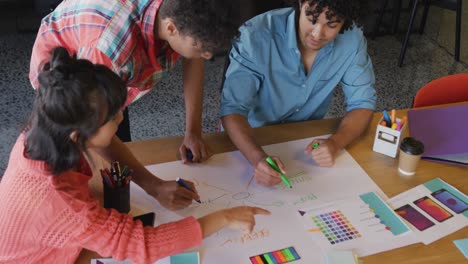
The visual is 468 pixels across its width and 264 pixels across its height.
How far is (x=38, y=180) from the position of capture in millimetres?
804

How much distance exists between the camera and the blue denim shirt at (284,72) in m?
1.35

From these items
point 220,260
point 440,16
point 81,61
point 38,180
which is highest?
point 81,61

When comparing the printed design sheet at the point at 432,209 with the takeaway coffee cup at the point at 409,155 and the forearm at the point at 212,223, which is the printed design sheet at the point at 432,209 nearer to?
the takeaway coffee cup at the point at 409,155

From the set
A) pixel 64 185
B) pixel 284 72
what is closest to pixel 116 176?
pixel 64 185

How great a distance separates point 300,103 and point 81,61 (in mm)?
815

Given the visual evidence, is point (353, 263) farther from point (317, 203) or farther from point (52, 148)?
point (52, 148)

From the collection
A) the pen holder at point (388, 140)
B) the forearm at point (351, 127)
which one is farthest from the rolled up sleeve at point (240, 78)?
the pen holder at point (388, 140)

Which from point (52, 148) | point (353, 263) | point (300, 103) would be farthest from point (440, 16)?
point (52, 148)

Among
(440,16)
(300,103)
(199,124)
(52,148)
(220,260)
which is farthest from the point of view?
(440,16)

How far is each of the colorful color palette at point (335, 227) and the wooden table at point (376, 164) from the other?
0.23 ft

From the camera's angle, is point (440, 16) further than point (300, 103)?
Yes

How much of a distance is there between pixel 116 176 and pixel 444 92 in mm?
1159

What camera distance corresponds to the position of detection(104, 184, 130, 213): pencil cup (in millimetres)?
994

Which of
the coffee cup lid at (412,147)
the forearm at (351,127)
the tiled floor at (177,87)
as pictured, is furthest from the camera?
the tiled floor at (177,87)
